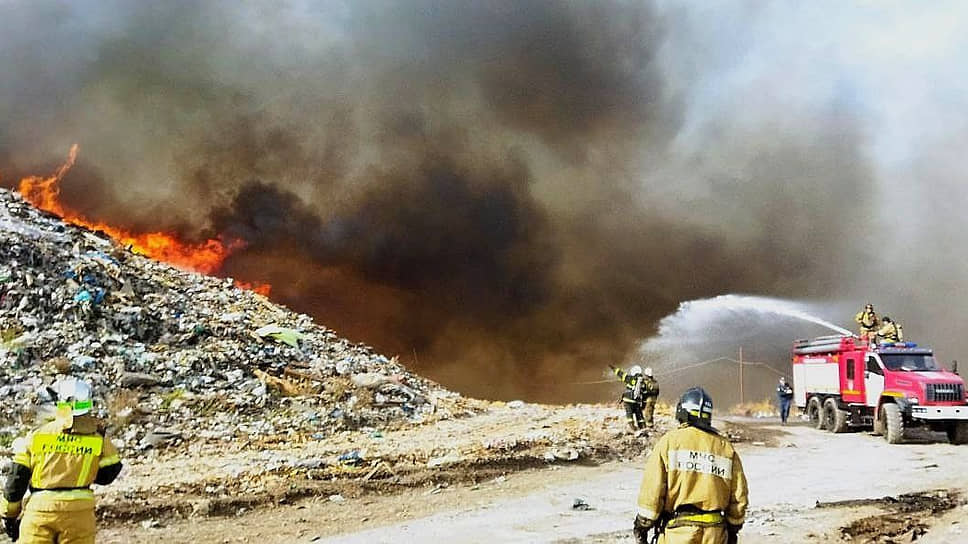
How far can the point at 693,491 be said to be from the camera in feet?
14.0

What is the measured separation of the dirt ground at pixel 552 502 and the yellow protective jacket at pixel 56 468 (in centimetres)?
326

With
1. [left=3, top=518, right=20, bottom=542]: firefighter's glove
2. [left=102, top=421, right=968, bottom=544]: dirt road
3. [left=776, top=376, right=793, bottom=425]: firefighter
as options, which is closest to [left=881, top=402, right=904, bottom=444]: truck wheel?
[left=102, top=421, right=968, bottom=544]: dirt road

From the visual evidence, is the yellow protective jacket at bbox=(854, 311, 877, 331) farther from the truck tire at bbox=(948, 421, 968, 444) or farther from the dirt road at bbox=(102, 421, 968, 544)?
the dirt road at bbox=(102, 421, 968, 544)

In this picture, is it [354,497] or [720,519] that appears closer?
[720,519]

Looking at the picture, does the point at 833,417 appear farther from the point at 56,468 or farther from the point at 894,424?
the point at 56,468

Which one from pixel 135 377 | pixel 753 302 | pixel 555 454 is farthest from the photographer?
pixel 753 302

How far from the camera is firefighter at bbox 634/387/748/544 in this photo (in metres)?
4.27

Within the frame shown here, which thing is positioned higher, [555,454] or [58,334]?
[58,334]

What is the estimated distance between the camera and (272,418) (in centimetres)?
1465

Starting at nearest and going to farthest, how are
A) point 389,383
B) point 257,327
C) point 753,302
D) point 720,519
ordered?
point 720,519 < point 389,383 < point 257,327 < point 753,302

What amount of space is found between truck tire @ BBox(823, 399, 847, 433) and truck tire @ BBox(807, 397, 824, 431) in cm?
14

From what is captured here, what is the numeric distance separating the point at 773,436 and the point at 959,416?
3.74m

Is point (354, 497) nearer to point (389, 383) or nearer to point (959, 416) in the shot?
point (389, 383)

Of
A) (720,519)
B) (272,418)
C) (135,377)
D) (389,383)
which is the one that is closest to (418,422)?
(389,383)
